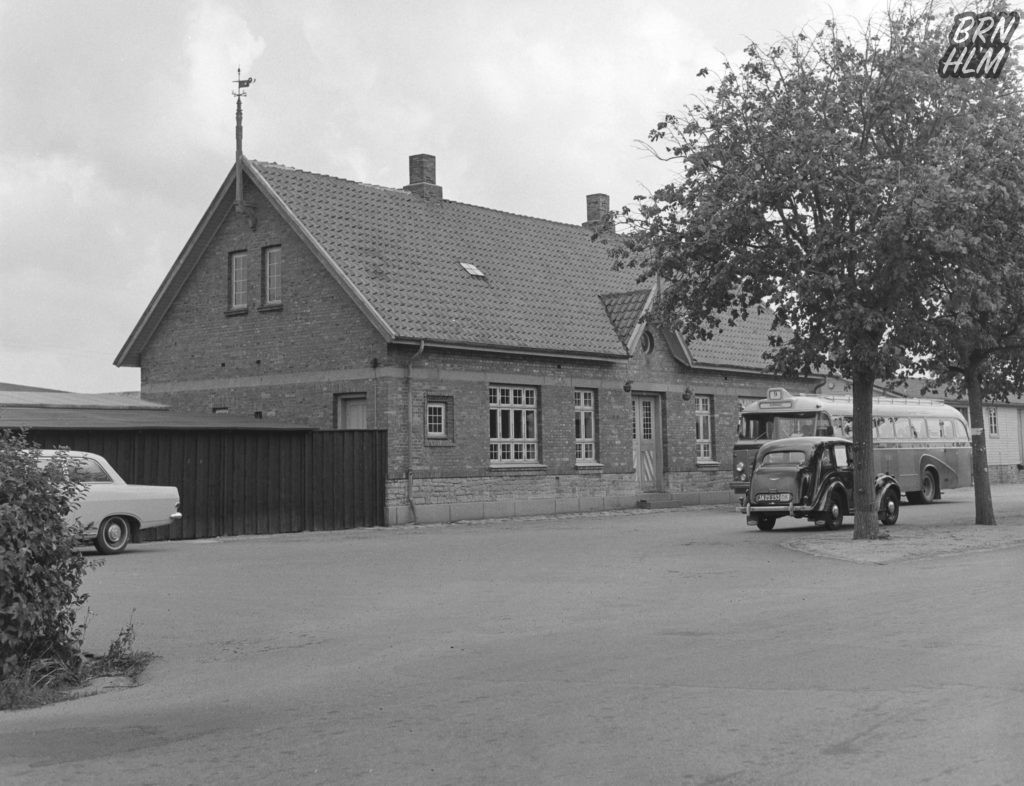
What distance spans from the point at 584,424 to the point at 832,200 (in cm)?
1513

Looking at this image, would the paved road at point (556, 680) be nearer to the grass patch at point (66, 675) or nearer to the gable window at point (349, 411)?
the grass patch at point (66, 675)

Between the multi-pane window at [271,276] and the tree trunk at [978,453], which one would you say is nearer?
the tree trunk at [978,453]

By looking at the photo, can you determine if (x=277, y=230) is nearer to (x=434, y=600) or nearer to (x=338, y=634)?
(x=434, y=600)

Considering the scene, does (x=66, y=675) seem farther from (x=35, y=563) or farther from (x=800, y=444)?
(x=800, y=444)

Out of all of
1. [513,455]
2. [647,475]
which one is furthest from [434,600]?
[647,475]

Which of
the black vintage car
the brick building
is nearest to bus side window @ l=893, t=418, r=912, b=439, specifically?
the brick building

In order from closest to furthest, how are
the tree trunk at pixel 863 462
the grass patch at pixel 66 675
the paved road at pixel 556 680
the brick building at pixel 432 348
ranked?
the paved road at pixel 556 680 < the grass patch at pixel 66 675 < the tree trunk at pixel 863 462 < the brick building at pixel 432 348

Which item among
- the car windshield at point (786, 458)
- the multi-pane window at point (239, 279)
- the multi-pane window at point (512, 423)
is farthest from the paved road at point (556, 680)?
the multi-pane window at point (239, 279)

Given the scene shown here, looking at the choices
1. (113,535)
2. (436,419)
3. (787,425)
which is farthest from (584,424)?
(113,535)

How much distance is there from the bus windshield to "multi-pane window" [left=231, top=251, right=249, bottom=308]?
13258mm

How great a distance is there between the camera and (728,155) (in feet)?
68.6

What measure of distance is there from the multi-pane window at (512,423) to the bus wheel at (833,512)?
945 cm

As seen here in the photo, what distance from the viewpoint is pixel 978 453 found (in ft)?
82.9

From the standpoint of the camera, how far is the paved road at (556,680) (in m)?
6.40
